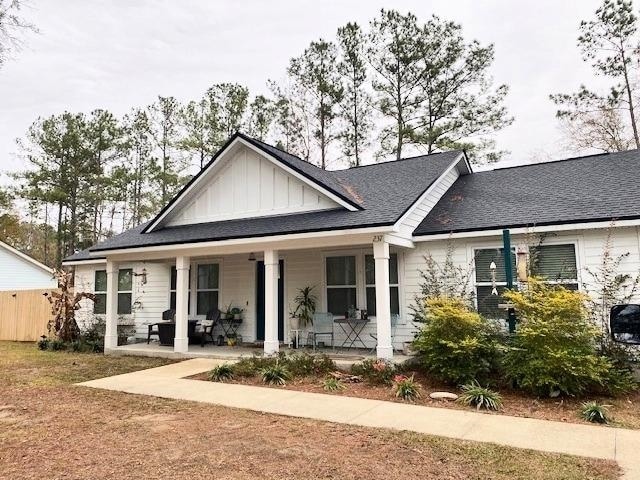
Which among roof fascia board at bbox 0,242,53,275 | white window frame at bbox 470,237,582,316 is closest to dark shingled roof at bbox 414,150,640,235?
white window frame at bbox 470,237,582,316

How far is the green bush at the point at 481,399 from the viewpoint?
6.19 meters

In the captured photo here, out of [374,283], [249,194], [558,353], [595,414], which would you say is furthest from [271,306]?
[595,414]

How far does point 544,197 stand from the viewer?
9.95 metres

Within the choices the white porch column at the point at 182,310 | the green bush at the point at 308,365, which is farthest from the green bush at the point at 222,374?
the white porch column at the point at 182,310

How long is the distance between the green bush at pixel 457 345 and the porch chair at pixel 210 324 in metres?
6.46

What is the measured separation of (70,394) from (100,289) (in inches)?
346

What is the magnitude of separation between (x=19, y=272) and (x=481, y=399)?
25916 mm

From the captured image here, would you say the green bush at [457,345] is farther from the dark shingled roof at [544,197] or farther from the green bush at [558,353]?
the dark shingled roof at [544,197]

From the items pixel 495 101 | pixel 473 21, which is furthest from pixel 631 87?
pixel 473 21

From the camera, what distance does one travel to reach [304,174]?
34.3 feet

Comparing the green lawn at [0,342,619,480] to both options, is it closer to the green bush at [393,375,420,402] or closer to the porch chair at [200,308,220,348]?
the green bush at [393,375,420,402]

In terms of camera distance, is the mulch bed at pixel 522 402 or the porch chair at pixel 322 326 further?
the porch chair at pixel 322 326

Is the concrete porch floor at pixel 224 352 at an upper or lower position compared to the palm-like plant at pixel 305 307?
lower

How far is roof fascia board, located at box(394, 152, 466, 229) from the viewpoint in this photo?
340 inches
